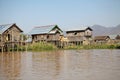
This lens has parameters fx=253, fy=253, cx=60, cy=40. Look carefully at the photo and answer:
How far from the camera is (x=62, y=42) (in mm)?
55781

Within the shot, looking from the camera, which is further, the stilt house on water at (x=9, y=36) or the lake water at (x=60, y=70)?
the stilt house on water at (x=9, y=36)

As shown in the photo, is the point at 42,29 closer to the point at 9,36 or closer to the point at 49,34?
the point at 49,34

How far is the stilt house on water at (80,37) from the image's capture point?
62844mm

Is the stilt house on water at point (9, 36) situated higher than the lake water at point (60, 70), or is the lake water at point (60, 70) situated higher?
the stilt house on water at point (9, 36)

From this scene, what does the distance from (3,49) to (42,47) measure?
661 cm

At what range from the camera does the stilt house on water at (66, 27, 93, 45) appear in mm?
62844

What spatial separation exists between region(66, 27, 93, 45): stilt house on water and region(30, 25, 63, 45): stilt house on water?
8286 mm

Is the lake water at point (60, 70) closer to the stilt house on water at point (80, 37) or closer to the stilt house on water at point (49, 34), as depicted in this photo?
the stilt house on water at point (49, 34)

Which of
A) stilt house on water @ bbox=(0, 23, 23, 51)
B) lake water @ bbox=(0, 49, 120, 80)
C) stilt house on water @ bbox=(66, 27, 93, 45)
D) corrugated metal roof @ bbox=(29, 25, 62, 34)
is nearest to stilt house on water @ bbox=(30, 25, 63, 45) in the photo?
corrugated metal roof @ bbox=(29, 25, 62, 34)

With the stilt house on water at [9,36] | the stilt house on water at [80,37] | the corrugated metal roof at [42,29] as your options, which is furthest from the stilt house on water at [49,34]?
the stilt house on water at [9,36]

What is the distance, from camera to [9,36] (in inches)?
1688

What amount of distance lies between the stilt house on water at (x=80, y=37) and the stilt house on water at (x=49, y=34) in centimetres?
829

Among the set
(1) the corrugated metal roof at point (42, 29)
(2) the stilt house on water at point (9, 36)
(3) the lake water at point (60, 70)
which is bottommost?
(3) the lake water at point (60, 70)

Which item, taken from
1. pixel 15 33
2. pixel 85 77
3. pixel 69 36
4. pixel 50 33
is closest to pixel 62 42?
pixel 50 33
